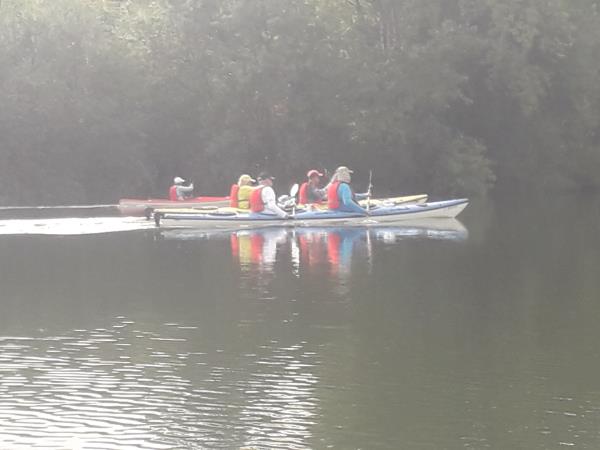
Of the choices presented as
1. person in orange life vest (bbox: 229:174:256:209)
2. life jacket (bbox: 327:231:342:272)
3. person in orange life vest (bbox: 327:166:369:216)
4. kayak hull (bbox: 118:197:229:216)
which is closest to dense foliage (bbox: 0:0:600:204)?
kayak hull (bbox: 118:197:229:216)

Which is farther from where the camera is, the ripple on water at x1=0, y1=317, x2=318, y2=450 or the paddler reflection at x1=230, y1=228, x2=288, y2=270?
the paddler reflection at x1=230, y1=228, x2=288, y2=270

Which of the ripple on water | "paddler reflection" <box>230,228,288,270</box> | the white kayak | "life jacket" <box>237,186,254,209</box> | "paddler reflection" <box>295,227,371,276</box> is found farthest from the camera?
"life jacket" <box>237,186,254,209</box>

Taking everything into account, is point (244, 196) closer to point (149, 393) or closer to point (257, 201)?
point (257, 201)

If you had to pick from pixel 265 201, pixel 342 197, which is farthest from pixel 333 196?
pixel 265 201

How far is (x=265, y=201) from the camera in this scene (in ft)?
89.0

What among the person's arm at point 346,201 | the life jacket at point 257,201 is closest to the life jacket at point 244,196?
the life jacket at point 257,201

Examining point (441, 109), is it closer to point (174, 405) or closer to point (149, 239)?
point (149, 239)

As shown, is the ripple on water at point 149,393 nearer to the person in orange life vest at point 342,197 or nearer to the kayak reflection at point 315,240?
the kayak reflection at point 315,240

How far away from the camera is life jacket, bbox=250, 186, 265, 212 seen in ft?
89.0

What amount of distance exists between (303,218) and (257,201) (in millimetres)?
1156

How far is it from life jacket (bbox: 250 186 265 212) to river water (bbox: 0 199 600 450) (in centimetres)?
347

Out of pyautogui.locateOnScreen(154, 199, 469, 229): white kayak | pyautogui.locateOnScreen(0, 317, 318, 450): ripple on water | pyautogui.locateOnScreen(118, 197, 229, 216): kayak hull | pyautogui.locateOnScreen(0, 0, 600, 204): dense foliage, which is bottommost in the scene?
pyautogui.locateOnScreen(0, 317, 318, 450): ripple on water

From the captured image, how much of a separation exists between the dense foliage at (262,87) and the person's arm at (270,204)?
12.9 metres

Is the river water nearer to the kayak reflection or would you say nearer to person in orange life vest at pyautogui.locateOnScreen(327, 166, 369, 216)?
the kayak reflection
